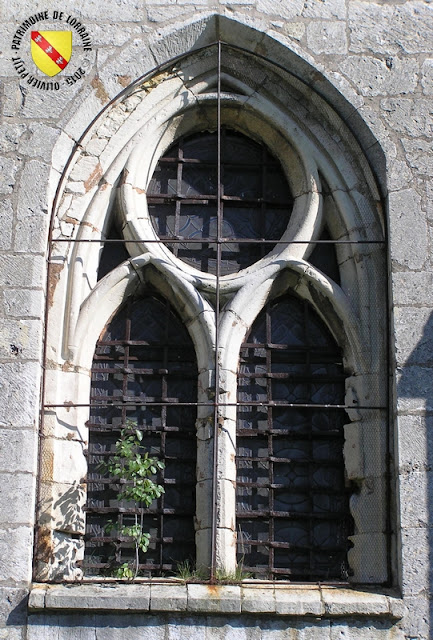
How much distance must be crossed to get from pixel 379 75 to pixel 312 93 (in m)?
0.38

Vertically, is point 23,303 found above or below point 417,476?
above

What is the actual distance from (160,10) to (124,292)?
1576 millimetres

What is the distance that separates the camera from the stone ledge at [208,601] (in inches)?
203

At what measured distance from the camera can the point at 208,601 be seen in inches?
204

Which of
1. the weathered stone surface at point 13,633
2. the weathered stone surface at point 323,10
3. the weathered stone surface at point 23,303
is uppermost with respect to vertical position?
the weathered stone surface at point 323,10

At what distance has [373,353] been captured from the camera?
5.86 m

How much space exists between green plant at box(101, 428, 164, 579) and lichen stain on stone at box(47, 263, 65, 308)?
0.80 meters

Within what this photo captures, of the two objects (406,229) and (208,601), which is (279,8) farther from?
(208,601)

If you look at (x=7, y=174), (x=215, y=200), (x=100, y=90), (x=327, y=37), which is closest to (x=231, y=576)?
(x=215, y=200)

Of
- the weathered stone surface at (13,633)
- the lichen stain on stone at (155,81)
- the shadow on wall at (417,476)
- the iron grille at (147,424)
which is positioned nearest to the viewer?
the weathered stone surface at (13,633)

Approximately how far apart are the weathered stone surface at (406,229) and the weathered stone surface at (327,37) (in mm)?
906

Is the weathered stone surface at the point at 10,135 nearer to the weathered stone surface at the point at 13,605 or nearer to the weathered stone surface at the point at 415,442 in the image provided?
the weathered stone surface at the point at 13,605

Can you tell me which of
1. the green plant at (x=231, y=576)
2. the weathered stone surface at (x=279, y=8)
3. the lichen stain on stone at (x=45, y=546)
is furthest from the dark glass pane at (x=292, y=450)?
the weathered stone surface at (x=279, y=8)

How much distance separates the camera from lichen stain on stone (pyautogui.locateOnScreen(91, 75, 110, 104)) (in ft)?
19.8
